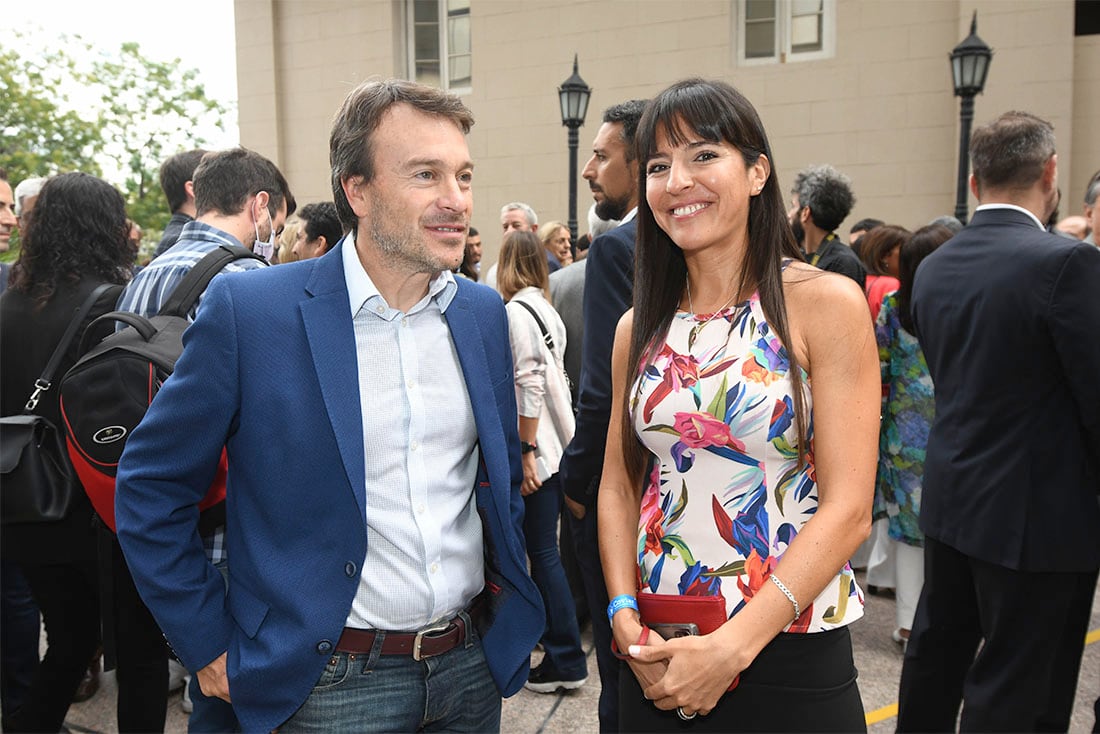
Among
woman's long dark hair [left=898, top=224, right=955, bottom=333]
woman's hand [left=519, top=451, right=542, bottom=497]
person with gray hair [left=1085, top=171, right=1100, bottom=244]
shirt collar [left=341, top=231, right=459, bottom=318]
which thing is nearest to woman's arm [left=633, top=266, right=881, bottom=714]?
shirt collar [left=341, top=231, right=459, bottom=318]

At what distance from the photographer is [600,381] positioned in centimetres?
270

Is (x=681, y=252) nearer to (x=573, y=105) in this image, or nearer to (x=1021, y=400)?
(x=1021, y=400)

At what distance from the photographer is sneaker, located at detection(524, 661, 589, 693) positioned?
4086 millimetres

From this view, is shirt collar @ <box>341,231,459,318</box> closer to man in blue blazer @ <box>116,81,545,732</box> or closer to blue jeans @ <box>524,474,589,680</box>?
man in blue blazer @ <box>116,81,545,732</box>

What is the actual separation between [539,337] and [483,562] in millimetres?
2413

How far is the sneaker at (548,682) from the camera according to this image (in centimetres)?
409

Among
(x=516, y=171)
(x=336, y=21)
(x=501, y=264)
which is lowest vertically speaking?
(x=501, y=264)

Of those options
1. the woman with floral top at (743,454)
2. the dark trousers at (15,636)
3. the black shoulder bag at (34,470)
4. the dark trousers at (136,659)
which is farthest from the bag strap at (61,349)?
the woman with floral top at (743,454)

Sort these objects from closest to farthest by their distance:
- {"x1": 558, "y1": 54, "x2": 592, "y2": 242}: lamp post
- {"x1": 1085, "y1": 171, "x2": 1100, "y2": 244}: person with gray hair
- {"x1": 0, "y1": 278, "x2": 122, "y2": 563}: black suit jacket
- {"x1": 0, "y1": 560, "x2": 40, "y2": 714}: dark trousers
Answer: {"x1": 0, "y1": 278, "x2": 122, "y2": 563}: black suit jacket < {"x1": 1085, "y1": 171, "x2": 1100, "y2": 244}: person with gray hair < {"x1": 0, "y1": 560, "x2": 40, "y2": 714}: dark trousers < {"x1": 558, "y1": 54, "x2": 592, "y2": 242}: lamp post

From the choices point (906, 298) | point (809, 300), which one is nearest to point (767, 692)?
point (809, 300)

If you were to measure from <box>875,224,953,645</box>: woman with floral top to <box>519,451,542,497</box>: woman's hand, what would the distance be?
2.00 m

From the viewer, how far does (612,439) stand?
2.16 metres

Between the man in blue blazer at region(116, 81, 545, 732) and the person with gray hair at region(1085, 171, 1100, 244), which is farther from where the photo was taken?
the person with gray hair at region(1085, 171, 1100, 244)

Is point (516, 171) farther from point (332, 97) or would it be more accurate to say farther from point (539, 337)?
point (539, 337)
